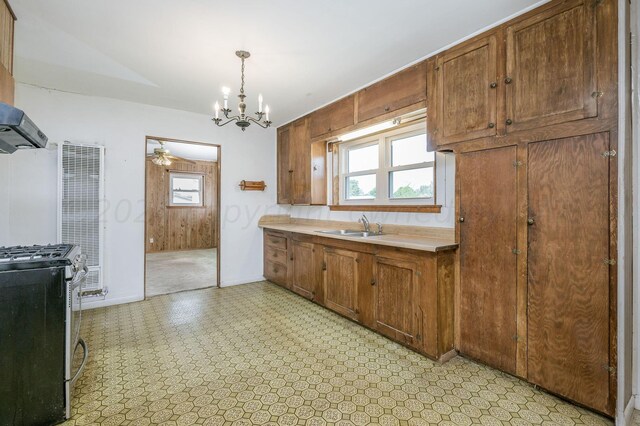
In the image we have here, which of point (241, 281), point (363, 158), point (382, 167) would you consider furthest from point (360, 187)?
point (241, 281)

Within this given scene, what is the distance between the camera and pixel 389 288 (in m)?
2.64

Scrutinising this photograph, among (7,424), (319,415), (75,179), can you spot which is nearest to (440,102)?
(319,415)

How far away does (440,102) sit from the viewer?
2.47 meters

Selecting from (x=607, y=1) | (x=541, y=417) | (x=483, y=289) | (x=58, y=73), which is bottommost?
(x=541, y=417)

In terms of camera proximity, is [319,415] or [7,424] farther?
[319,415]

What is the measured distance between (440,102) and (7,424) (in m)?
3.44

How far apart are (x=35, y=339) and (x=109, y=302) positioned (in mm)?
2317

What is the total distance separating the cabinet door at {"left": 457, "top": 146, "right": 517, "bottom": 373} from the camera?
2.08 metres

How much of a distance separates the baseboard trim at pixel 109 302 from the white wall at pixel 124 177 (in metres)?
0.01

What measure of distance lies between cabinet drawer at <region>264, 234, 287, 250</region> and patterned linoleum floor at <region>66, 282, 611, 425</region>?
1326 millimetres

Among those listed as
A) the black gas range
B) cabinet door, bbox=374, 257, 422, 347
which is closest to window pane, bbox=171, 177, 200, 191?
the black gas range

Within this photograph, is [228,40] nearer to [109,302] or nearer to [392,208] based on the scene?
[392,208]

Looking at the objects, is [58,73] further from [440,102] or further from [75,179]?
[440,102]

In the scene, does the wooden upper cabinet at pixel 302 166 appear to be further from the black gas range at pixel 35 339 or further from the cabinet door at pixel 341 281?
the black gas range at pixel 35 339
